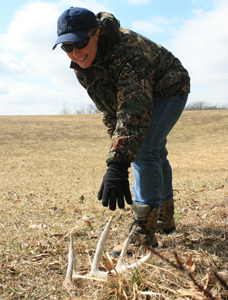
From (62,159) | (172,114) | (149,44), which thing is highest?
(149,44)

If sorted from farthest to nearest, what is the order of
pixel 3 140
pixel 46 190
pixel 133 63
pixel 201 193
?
1. pixel 3 140
2. pixel 46 190
3. pixel 201 193
4. pixel 133 63

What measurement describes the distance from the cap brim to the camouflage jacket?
0.57 feet

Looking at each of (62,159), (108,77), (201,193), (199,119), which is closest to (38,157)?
(62,159)

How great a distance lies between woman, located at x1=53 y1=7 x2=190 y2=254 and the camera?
7.47 ft

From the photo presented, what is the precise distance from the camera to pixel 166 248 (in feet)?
8.88

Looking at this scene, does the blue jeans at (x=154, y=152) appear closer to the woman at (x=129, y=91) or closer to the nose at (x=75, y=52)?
the woman at (x=129, y=91)

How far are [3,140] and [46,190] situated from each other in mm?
10031

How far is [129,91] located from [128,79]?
10 cm

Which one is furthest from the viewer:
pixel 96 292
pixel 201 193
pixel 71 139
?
pixel 71 139

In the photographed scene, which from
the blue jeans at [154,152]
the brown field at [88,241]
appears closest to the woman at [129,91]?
the blue jeans at [154,152]

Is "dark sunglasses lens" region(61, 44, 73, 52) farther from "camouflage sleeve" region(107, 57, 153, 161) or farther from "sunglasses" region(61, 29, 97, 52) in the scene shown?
"camouflage sleeve" region(107, 57, 153, 161)

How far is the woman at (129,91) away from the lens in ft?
7.47

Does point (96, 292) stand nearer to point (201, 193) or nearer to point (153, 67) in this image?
point (153, 67)

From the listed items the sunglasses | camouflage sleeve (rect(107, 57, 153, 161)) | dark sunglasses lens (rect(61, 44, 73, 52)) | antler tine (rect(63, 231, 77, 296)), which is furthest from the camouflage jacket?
antler tine (rect(63, 231, 77, 296))
